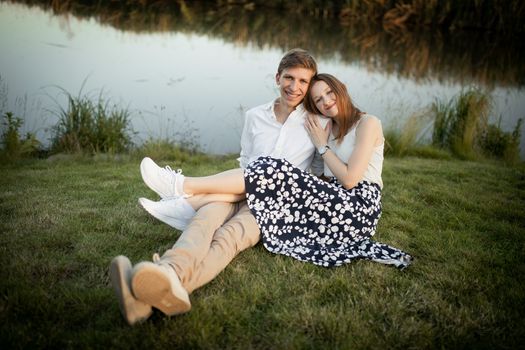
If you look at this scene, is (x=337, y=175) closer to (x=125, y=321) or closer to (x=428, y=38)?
(x=125, y=321)

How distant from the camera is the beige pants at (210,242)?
1.96 meters

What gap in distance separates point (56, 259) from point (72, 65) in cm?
652

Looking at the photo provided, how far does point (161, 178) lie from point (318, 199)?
0.94 m

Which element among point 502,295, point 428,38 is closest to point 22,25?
point 502,295

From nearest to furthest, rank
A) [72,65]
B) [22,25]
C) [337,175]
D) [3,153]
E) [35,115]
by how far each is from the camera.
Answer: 1. [337,175]
2. [3,153]
3. [35,115]
4. [72,65]
5. [22,25]

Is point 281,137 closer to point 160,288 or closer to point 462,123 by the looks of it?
point 160,288

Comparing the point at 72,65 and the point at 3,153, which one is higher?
the point at 72,65

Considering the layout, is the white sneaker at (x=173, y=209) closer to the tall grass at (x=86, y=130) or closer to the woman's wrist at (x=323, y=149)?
the woman's wrist at (x=323, y=149)

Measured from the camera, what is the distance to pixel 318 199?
8.59 ft

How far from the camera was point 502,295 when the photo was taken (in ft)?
7.40

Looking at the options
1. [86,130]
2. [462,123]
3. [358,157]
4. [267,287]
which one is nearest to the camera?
[267,287]

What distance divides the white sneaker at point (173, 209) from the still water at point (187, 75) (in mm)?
3161

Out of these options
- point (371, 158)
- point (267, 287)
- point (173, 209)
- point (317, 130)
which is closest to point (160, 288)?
point (267, 287)

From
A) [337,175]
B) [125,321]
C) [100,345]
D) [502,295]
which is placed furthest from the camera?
[337,175]
